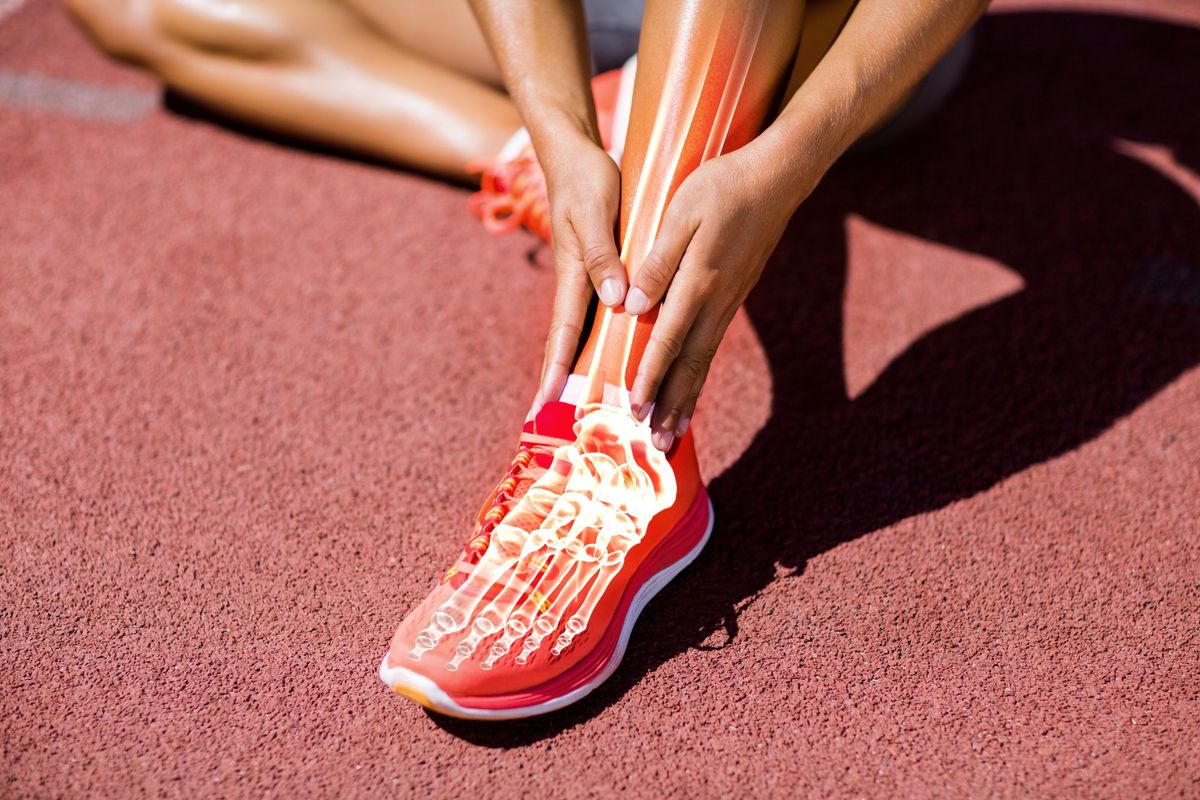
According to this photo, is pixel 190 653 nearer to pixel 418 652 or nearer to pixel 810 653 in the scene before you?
pixel 418 652

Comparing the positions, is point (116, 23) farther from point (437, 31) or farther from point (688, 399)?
point (688, 399)

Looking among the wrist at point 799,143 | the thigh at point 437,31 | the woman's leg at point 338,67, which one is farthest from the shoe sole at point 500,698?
the thigh at point 437,31

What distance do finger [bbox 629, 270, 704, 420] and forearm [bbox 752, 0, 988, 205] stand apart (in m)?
0.14

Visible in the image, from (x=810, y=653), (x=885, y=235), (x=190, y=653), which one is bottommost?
(x=190, y=653)

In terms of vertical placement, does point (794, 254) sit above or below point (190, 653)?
above

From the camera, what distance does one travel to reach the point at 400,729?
89 cm

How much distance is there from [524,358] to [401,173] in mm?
473

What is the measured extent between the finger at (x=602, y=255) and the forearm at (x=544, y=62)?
0.38ft

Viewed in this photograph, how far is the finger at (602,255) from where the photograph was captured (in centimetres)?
91

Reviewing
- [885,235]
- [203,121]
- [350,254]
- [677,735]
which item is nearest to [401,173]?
[350,254]

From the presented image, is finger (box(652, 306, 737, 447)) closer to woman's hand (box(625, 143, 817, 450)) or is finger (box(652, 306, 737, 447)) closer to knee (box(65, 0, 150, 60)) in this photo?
woman's hand (box(625, 143, 817, 450))

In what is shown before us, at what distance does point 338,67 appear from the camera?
1435mm
